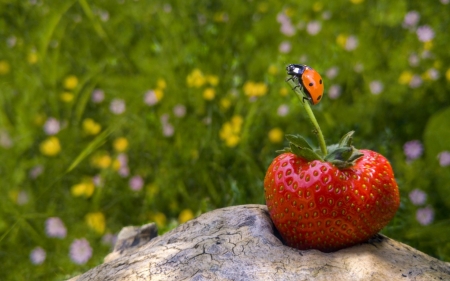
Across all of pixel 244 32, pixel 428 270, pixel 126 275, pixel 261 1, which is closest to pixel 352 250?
pixel 428 270

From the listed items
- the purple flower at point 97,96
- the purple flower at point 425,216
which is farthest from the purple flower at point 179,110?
the purple flower at point 425,216

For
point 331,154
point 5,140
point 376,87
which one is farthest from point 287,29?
point 331,154

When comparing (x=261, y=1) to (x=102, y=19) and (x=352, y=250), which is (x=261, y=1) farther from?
(x=352, y=250)

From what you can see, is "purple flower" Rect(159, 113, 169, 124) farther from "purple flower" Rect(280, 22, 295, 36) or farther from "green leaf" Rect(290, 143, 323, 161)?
"green leaf" Rect(290, 143, 323, 161)

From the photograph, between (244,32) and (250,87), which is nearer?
(250,87)

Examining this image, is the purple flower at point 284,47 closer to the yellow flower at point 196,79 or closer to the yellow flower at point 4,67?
the yellow flower at point 196,79

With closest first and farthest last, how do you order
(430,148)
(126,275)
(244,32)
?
(126,275), (430,148), (244,32)

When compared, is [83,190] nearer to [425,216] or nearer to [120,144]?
[120,144]
